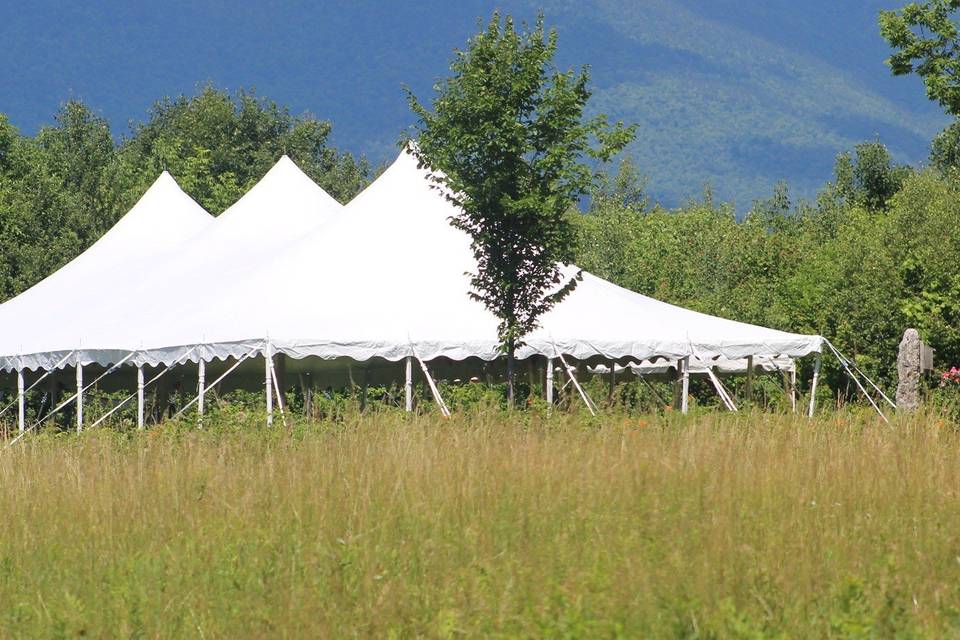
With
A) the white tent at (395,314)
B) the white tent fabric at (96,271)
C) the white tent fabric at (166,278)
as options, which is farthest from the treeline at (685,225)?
the white tent fabric at (96,271)

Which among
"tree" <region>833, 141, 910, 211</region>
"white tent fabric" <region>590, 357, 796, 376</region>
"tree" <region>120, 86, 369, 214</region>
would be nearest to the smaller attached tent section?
"white tent fabric" <region>590, 357, 796, 376</region>

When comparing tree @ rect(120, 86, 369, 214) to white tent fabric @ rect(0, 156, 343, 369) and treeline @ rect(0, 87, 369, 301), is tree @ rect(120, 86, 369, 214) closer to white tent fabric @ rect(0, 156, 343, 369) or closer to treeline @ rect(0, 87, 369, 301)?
treeline @ rect(0, 87, 369, 301)

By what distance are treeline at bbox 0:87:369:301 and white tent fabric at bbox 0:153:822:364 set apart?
20.1 meters

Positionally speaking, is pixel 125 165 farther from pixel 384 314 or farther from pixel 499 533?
pixel 499 533

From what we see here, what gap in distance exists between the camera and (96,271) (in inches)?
904

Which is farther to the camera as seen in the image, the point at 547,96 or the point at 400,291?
the point at 400,291

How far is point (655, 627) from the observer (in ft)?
14.6

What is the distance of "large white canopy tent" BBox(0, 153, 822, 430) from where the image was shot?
15.8 meters

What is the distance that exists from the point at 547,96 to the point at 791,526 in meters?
9.23

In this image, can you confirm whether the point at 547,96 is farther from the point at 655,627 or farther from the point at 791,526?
the point at 655,627

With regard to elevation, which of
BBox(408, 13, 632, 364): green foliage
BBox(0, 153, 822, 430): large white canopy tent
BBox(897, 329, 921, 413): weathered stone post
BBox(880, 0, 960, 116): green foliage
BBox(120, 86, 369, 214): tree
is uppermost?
BBox(120, 86, 369, 214): tree

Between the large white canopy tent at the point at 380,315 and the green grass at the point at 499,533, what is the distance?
773 centimetres

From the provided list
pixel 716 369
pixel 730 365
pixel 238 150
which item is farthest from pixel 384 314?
pixel 238 150

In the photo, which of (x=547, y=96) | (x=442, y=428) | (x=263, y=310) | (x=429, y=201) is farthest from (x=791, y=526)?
(x=429, y=201)
